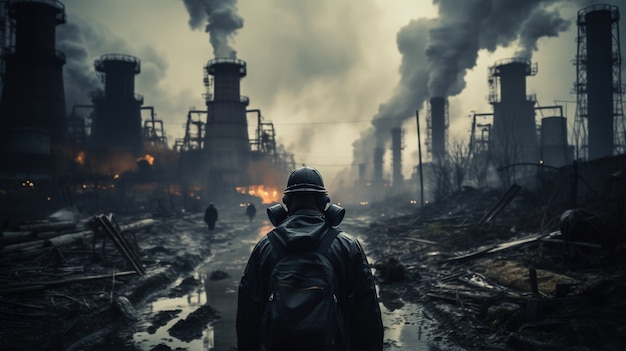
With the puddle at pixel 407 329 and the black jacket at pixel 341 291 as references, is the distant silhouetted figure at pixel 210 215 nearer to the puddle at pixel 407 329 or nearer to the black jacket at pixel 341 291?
the puddle at pixel 407 329

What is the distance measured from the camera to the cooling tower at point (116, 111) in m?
48.3

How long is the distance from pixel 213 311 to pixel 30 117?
41.2 m

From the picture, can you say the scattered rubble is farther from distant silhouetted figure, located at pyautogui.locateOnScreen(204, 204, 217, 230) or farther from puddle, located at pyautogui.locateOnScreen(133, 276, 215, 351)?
distant silhouetted figure, located at pyautogui.locateOnScreen(204, 204, 217, 230)

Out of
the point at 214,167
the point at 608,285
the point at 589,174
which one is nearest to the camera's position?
the point at 608,285

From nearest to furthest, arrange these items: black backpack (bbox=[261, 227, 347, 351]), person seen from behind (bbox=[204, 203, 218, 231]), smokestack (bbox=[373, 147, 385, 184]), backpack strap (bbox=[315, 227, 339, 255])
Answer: black backpack (bbox=[261, 227, 347, 351]), backpack strap (bbox=[315, 227, 339, 255]), person seen from behind (bbox=[204, 203, 218, 231]), smokestack (bbox=[373, 147, 385, 184])

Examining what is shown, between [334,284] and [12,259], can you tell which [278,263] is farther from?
[12,259]

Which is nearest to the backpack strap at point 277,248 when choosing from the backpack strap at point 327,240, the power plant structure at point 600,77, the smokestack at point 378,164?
the backpack strap at point 327,240

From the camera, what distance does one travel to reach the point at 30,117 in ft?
126

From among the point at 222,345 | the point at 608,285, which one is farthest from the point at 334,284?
the point at 608,285

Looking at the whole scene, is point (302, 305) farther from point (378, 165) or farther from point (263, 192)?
point (378, 165)

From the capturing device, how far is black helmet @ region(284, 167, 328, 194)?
2627mm

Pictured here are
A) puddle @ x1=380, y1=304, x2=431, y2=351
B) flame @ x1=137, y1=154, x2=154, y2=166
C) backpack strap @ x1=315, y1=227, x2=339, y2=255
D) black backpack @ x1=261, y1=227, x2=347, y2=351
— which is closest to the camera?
black backpack @ x1=261, y1=227, x2=347, y2=351

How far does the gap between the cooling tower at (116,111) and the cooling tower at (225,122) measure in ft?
29.9

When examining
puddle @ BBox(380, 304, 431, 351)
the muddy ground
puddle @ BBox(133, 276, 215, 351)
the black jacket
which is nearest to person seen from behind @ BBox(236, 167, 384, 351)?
the black jacket
